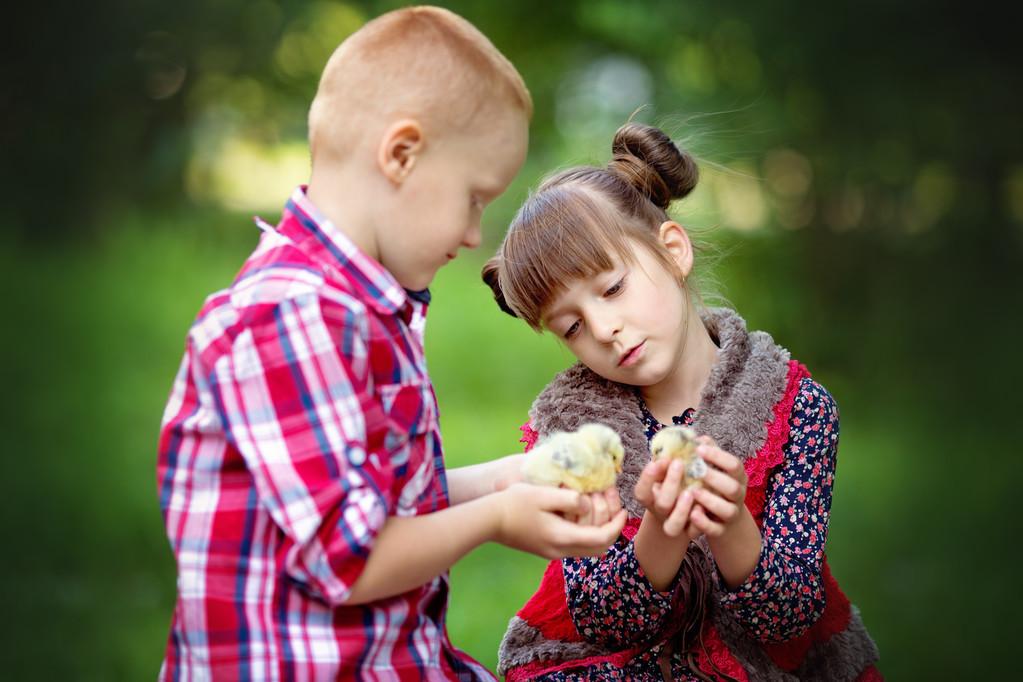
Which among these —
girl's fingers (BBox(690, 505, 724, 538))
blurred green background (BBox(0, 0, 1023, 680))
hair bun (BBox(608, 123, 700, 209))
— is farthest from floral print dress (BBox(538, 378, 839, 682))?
blurred green background (BBox(0, 0, 1023, 680))

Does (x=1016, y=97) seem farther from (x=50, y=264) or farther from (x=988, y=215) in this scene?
(x=50, y=264)

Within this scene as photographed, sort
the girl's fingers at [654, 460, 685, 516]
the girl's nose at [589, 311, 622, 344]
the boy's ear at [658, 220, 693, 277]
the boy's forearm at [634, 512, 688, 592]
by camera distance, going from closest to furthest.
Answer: the girl's fingers at [654, 460, 685, 516] < the boy's forearm at [634, 512, 688, 592] < the girl's nose at [589, 311, 622, 344] < the boy's ear at [658, 220, 693, 277]

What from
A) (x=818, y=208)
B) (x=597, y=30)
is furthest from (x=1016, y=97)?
(x=597, y=30)

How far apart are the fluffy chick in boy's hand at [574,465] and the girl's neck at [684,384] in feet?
1.63

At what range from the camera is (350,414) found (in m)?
1.28

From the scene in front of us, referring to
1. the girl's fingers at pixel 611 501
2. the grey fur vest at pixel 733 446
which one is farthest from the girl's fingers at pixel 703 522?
the grey fur vest at pixel 733 446

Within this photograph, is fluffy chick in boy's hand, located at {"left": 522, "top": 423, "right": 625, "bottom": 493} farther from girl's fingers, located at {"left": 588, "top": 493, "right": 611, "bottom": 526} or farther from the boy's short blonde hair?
the boy's short blonde hair

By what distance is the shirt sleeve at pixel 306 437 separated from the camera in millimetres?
1249

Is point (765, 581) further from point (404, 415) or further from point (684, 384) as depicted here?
point (404, 415)

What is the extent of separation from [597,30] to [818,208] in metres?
1.18

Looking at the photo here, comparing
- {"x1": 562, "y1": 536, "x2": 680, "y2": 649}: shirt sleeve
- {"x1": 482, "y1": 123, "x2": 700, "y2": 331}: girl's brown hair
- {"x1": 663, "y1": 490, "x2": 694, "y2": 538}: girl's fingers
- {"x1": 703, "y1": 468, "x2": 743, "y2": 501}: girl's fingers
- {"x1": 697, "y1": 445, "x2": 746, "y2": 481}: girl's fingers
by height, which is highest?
{"x1": 482, "y1": 123, "x2": 700, "y2": 331}: girl's brown hair

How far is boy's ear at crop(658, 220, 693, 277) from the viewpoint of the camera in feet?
6.17

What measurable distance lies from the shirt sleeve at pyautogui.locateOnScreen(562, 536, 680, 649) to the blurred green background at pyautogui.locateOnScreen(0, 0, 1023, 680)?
1241 millimetres

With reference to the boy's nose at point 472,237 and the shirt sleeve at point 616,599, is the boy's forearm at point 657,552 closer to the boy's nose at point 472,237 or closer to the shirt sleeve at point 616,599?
the shirt sleeve at point 616,599
